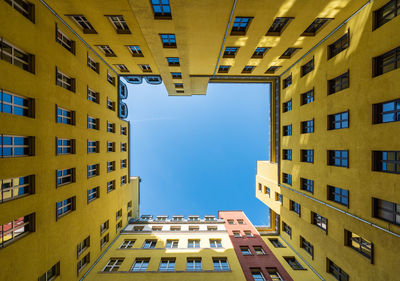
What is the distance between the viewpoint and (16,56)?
12297 millimetres

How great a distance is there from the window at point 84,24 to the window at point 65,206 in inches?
747

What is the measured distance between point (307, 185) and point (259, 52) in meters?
19.5

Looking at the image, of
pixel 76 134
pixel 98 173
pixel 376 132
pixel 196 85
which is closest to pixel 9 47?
pixel 76 134

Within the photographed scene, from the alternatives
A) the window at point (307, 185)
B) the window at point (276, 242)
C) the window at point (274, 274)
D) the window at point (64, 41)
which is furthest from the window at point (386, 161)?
the window at point (64, 41)

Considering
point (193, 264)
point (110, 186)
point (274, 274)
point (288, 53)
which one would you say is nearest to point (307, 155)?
point (288, 53)

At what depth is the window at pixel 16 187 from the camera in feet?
37.0

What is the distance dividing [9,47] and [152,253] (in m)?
27.0

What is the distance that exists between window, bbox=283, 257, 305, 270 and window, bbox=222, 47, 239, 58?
3018 cm

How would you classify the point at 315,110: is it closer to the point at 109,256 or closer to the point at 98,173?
the point at 98,173

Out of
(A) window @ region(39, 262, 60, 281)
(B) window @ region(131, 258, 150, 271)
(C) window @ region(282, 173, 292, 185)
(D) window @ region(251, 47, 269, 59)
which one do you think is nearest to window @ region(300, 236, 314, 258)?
(C) window @ region(282, 173, 292, 185)

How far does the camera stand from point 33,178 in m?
13.2

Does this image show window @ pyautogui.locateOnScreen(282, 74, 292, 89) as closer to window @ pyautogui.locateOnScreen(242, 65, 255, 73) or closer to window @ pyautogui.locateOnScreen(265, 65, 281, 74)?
window @ pyautogui.locateOnScreen(265, 65, 281, 74)

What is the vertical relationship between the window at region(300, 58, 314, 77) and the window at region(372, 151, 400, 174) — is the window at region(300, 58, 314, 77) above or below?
above

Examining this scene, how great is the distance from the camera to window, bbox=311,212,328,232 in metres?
19.1
